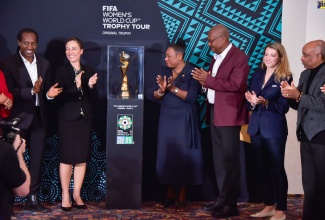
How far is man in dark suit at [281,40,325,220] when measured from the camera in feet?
15.1

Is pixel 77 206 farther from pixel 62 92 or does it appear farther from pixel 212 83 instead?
pixel 212 83

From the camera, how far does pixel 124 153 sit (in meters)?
5.76

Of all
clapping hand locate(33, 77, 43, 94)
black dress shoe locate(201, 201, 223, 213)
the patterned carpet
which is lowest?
the patterned carpet

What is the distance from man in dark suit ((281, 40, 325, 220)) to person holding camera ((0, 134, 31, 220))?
247 cm

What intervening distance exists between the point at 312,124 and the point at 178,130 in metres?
1.60

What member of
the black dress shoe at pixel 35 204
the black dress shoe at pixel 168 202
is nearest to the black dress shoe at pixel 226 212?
the black dress shoe at pixel 168 202

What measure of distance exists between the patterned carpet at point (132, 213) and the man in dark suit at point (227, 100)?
0.28 metres

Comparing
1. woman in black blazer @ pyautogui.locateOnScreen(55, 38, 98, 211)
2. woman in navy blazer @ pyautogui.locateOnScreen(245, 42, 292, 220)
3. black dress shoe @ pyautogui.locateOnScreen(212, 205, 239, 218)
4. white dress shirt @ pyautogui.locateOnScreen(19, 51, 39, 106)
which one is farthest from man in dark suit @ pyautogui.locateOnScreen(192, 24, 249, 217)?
white dress shirt @ pyautogui.locateOnScreen(19, 51, 39, 106)

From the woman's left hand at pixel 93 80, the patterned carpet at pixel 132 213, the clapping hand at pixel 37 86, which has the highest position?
the woman's left hand at pixel 93 80

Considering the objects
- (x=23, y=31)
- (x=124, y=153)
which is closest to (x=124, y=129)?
(x=124, y=153)

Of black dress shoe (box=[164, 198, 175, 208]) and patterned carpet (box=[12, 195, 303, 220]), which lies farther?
black dress shoe (box=[164, 198, 175, 208])

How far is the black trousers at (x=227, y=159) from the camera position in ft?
18.1

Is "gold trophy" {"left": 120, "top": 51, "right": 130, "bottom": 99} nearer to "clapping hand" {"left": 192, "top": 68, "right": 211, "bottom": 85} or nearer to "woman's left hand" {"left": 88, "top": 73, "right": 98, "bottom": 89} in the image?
"woman's left hand" {"left": 88, "top": 73, "right": 98, "bottom": 89}

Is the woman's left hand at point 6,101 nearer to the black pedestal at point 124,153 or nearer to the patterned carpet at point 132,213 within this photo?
the black pedestal at point 124,153
